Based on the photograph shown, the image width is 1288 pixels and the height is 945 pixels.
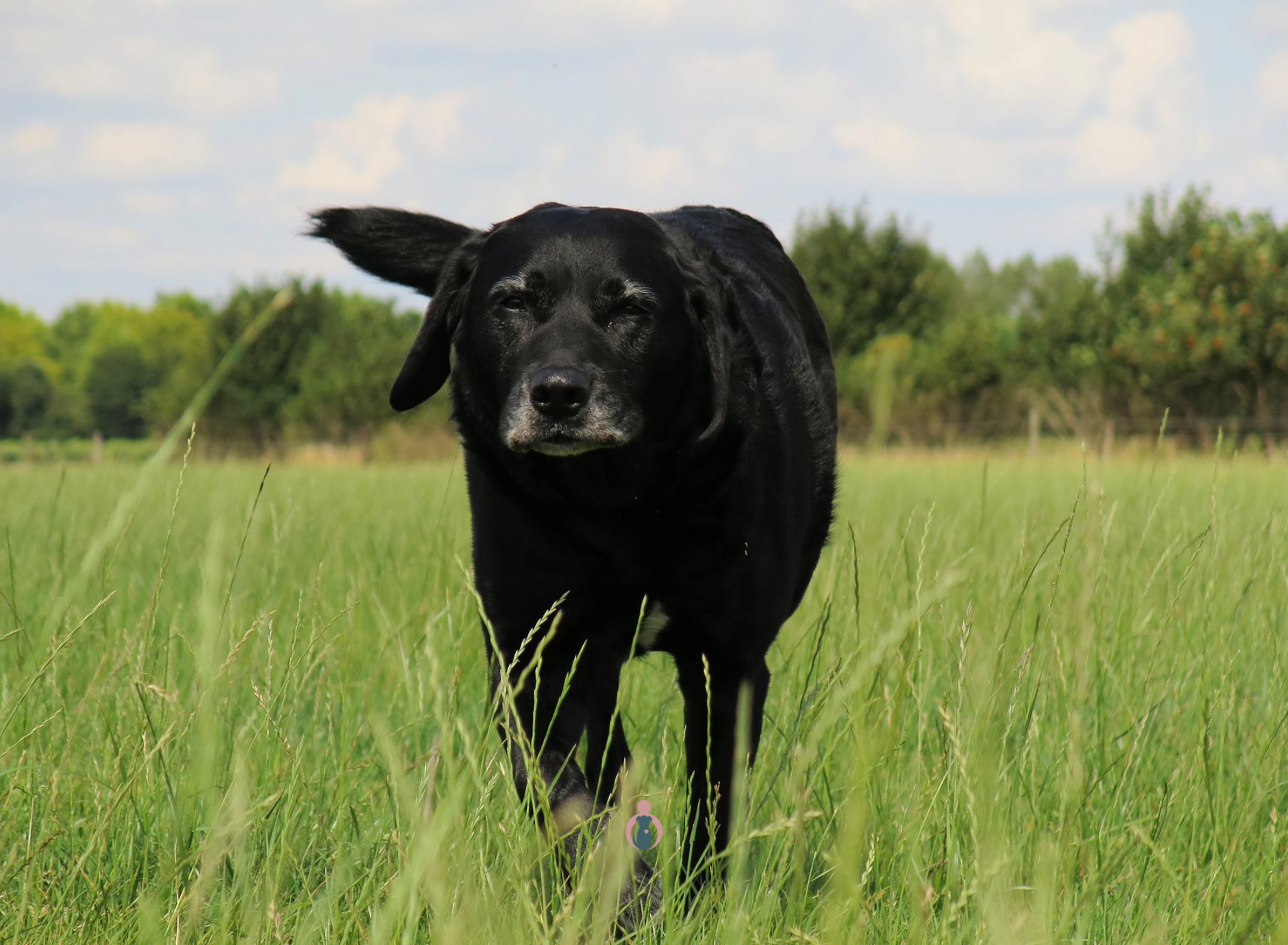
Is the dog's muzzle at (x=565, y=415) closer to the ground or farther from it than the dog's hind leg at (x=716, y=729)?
farther from it

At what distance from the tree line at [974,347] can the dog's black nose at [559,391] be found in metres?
0.98

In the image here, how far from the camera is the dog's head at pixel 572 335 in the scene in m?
2.44

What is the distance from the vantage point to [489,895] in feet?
5.40

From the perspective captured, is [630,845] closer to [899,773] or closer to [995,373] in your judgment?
[899,773]

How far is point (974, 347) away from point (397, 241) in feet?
88.8

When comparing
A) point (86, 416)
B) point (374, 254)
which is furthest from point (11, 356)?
point (374, 254)

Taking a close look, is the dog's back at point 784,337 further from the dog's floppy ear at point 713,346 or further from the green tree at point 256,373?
the green tree at point 256,373

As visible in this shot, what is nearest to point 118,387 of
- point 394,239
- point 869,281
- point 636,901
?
point 869,281

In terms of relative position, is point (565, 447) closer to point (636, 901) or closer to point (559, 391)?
point (559, 391)


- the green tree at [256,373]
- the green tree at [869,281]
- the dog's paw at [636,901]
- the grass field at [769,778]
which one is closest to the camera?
the grass field at [769,778]

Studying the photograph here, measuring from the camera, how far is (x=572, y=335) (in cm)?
253

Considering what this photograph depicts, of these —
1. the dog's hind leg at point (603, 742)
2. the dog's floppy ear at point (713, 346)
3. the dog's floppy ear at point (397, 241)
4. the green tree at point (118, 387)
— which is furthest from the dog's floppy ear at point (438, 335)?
the green tree at point (118, 387)

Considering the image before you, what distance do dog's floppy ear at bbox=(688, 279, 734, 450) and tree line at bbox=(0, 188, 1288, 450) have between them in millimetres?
994

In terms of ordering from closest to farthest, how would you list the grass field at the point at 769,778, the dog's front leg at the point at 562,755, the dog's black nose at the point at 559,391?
1. the grass field at the point at 769,778
2. the dog's front leg at the point at 562,755
3. the dog's black nose at the point at 559,391
